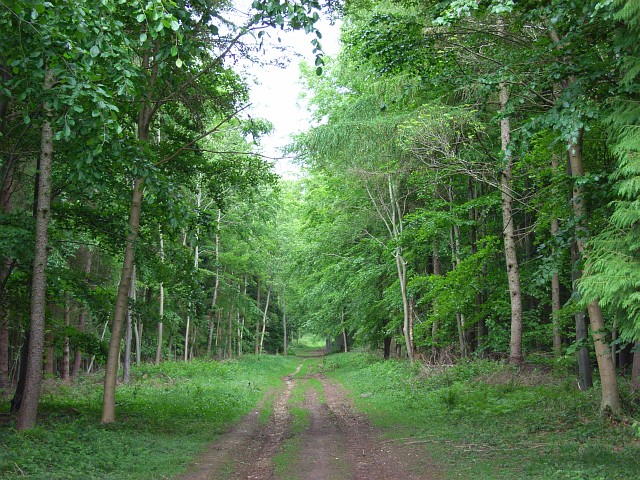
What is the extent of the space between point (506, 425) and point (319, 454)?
12.3 ft

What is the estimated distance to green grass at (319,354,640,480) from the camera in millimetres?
7211

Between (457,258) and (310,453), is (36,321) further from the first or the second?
(457,258)

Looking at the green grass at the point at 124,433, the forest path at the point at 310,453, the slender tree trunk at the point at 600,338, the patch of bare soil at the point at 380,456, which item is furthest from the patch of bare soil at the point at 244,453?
the slender tree trunk at the point at 600,338

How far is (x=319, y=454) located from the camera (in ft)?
29.8

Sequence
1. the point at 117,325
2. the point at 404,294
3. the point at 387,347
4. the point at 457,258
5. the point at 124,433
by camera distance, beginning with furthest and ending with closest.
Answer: the point at 387,347, the point at 404,294, the point at 457,258, the point at 117,325, the point at 124,433

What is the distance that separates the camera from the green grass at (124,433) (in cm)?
758

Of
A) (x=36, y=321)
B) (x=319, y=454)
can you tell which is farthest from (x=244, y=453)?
(x=36, y=321)

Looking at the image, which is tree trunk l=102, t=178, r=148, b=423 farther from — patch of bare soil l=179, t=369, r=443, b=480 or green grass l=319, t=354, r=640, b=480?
green grass l=319, t=354, r=640, b=480

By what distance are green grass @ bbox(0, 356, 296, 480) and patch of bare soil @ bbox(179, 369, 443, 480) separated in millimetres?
505

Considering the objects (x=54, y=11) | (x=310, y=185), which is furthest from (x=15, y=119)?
(x=310, y=185)

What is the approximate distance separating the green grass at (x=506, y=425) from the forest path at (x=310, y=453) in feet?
1.67

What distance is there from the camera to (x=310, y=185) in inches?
1137

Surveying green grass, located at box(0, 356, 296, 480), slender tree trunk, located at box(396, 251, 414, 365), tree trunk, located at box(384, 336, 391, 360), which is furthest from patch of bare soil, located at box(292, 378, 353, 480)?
tree trunk, located at box(384, 336, 391, 360)

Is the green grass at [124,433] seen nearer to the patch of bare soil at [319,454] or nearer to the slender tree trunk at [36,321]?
the slender tree trunk at [36,321]
